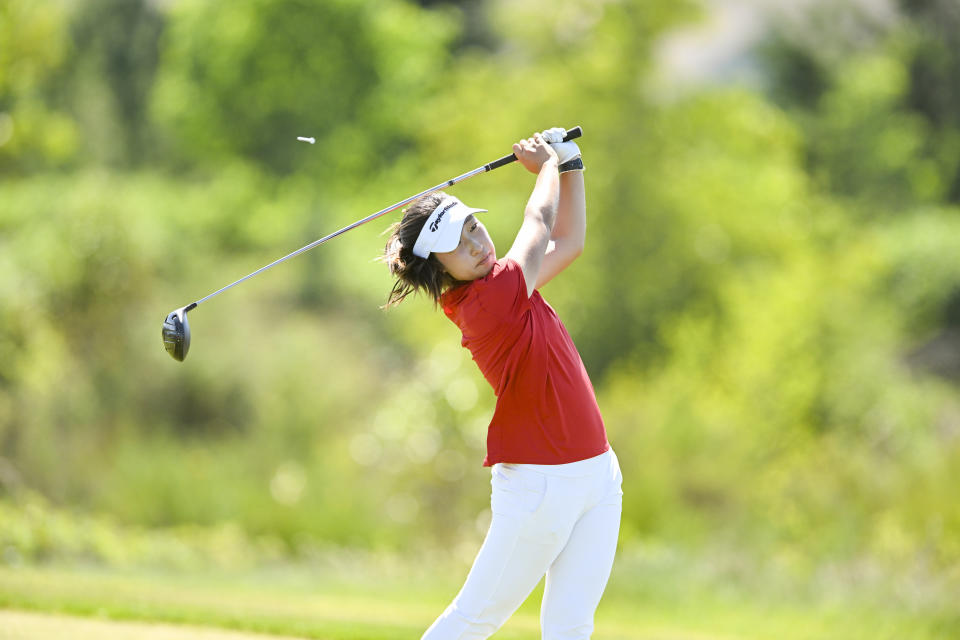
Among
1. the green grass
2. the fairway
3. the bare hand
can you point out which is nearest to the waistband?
the bare hand

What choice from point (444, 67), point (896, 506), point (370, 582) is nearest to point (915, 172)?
point (444, 67)

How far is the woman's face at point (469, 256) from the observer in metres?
3.27

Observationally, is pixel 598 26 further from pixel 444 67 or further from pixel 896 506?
pixel 444 67

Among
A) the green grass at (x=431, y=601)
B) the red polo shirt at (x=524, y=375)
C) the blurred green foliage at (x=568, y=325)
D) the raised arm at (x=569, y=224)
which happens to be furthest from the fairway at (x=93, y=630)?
the blurred green foliage at (x=568, y=325)

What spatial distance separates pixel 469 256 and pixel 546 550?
88 centimetres

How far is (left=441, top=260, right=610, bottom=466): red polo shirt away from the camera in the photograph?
3.25 m

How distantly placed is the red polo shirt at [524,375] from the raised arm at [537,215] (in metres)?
0.06

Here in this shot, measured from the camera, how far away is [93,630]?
5.39 m

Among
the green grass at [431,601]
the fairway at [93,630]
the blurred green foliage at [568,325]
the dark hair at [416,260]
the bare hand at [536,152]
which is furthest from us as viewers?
the blurred green foliage at [568,325]

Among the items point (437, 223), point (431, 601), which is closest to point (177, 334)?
point (437, 223)

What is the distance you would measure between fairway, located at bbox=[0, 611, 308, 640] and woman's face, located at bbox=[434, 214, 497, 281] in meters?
2.85

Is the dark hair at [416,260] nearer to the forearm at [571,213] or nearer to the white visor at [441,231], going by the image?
the white visor at [441,231]

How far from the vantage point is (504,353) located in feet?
10.9

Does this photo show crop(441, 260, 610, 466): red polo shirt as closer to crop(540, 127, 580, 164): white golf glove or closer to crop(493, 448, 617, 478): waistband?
crop(493, 448, 617, 478): waistband
